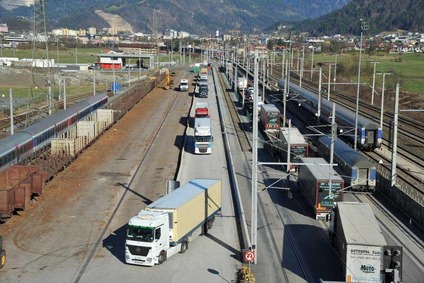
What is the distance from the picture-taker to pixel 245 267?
24.2 metres

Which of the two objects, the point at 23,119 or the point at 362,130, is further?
the point at 23,119

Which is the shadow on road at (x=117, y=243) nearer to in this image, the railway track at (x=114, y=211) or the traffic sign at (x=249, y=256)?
the railway track at (x=114, y=211)

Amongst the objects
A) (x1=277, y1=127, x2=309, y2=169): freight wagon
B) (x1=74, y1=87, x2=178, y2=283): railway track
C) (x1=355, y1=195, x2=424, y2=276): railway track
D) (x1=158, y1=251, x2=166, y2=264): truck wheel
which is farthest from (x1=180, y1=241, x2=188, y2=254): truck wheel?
(x1=277, y1=127, x2=309, y2=169): freight wagon

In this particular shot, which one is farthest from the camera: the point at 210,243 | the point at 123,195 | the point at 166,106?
the point at 166,106

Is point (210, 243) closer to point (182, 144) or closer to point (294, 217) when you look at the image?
point (294, 217)

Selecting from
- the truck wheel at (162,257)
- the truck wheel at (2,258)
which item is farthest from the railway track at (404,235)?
the truck wheel at (2,258)

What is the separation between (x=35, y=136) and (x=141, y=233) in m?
22.7

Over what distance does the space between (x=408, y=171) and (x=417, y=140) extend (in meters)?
13.3

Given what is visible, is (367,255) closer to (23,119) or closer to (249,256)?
(249,256)

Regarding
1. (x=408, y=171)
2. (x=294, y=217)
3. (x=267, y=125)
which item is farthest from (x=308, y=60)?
(x=294, y=217)

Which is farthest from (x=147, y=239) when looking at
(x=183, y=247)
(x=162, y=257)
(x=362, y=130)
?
(x=362, y=130)

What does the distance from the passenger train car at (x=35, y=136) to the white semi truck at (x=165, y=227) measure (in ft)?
48.5

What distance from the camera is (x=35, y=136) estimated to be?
146 ft

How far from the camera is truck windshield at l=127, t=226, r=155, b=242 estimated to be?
80.1ft
